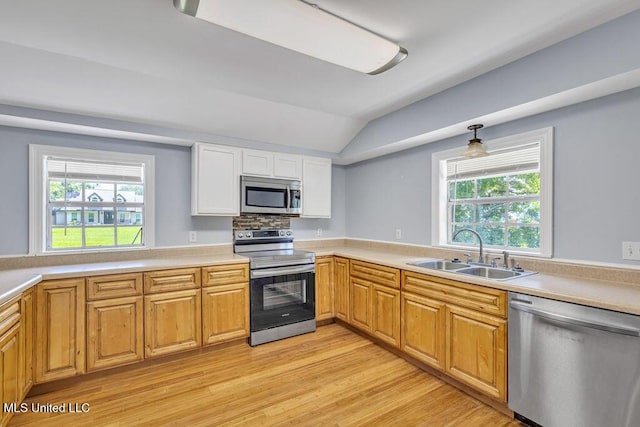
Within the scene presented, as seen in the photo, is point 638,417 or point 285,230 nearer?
point 638,417

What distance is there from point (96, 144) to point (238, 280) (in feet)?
6.40

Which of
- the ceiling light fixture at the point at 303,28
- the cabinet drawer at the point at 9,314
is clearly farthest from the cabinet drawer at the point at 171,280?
the ceiling light fixture at the point at 303,28

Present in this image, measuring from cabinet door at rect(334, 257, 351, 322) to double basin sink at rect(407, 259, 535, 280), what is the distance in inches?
36.2

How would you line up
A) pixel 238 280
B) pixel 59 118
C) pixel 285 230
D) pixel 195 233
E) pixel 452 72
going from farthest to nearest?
pixel 285 230 < pixel 195 233 < pixel 238 280 < pixel 59 118 < pixel 452 72

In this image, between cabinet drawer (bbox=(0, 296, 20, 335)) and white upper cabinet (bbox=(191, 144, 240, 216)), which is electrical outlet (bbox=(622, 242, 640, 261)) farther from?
cabinet drawer (bbox=(0, 296, 20, 335))

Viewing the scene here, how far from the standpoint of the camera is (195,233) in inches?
Result: 135

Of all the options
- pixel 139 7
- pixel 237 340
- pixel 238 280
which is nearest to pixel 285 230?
pixel 238 280

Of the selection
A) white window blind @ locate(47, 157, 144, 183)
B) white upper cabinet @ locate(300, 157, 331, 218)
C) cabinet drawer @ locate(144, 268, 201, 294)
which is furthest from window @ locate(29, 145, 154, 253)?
white upper cabinet @ locate(300, 157, 331, 218)

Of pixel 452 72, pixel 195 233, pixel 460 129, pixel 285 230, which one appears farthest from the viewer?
pixel 285 230

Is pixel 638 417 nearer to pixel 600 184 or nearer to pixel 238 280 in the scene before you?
pixel 600 184

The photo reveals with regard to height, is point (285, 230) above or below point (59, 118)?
below

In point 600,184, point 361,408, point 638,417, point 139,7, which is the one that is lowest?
point 361,408

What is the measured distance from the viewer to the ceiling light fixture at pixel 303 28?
58.1 inches

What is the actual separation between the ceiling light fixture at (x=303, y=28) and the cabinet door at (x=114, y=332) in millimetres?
2317
